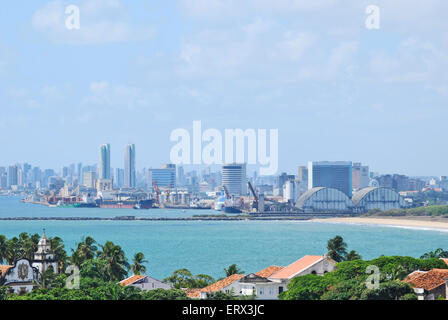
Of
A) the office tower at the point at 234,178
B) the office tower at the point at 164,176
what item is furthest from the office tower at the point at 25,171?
the office tower at the point at 234,178

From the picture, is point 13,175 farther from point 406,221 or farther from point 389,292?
point 389,292

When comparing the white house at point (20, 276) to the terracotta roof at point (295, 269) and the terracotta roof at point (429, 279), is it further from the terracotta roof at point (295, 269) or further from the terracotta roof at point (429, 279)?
the terracotta roof at point (429, 279)

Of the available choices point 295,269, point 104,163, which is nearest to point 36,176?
point 104,163

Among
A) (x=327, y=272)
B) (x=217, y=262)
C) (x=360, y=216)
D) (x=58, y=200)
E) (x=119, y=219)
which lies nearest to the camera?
(x=327, y=272)

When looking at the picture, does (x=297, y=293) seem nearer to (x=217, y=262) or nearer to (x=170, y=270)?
(x=170, y=270)

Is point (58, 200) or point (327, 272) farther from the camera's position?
point (58, 200)
